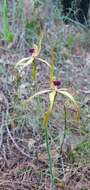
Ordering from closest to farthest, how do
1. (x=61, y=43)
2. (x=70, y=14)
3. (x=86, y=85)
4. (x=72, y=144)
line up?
(x=72, y=144), (x=86, y=85), (x=61, y=43), (x=70, y=14)

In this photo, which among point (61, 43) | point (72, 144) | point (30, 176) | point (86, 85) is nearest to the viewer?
point (30, 176)

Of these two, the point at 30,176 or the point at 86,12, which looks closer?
the point at 30,176

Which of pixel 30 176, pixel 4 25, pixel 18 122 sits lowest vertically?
pixel 30 176

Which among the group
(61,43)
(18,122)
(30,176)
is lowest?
(30,176)

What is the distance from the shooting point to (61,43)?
10.6ft

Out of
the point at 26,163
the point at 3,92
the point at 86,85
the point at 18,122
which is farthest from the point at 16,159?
the point at 86,85

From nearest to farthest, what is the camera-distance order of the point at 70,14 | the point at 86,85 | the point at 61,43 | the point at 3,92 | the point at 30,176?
1. the point at 30,176
2. the point at 3,92
3. the point at 86,85
4. the point at 61,43
5. the point at 70,14

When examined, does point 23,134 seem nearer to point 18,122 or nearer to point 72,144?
point 18,122

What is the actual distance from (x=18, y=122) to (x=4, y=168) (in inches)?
12.7

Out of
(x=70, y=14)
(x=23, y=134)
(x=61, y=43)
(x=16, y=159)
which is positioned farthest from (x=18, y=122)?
(x=70, y=14)

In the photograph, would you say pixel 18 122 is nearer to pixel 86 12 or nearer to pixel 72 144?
pixel 72 144

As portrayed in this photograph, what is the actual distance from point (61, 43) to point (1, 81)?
0.82m

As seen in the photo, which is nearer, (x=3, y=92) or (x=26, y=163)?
(x=26, y=163)

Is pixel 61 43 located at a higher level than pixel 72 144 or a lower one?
higher
